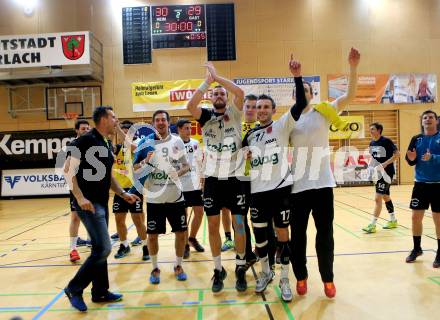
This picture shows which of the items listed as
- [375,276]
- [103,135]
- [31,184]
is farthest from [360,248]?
[31,184]

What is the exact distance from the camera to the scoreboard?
1459 centimetres

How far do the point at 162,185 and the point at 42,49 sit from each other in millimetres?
11722

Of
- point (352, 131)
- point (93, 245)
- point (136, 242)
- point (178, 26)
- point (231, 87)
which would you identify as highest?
point (178, 26)

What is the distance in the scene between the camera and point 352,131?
1502 cm

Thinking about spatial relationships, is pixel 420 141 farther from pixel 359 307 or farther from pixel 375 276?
pixel 359 307

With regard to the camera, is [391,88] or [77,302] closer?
[77,302]

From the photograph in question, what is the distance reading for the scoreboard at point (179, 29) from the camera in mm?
14586

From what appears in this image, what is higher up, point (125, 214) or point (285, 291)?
point (125, 214)

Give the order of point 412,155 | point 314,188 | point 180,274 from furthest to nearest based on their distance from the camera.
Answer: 1. point 412,155
2. point 180,274
3. point 314,188

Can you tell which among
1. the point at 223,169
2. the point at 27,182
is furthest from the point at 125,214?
the point at 27,182

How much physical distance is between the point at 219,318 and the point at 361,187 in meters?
12.9

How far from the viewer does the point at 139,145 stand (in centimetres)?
480

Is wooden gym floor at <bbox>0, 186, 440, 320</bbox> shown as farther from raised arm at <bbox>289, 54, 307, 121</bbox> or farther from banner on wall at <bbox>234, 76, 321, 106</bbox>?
banner on wall at <bbox>234, 76, 321, 106</bbox>

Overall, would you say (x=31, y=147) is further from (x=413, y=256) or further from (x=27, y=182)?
(x=413, y=256)
